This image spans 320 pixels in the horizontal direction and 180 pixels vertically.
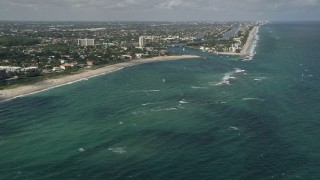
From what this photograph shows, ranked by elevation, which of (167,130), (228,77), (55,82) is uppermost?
(228,77)

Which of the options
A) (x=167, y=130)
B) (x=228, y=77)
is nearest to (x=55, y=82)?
(x=228, y=77)

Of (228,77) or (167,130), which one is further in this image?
(228,77)

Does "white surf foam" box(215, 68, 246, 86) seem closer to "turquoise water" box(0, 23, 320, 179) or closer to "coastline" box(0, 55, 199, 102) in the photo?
"turquoise water" box(0, 23, 320, 179)

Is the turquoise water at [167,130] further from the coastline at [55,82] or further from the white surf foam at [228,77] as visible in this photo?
the coastline at [55,82]

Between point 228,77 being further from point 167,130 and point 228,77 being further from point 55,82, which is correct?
point 167,130

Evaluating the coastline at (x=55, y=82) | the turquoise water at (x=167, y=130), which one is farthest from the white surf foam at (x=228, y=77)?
the coastline at (x=55, y=82)

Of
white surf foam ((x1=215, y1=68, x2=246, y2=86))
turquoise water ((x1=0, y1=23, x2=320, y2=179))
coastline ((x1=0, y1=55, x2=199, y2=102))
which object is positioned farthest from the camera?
white surf foam ((x1=215, y1=68, x2=246, y2=86))

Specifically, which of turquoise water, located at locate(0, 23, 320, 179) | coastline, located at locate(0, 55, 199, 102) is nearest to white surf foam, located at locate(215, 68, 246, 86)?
turquoise water, located at locate(0, 23, 320, 179)

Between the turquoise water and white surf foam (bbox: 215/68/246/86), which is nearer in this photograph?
the turquoise water

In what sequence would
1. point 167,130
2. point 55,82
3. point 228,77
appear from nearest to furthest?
point 167,130 → point 55,82 → point 228,77
